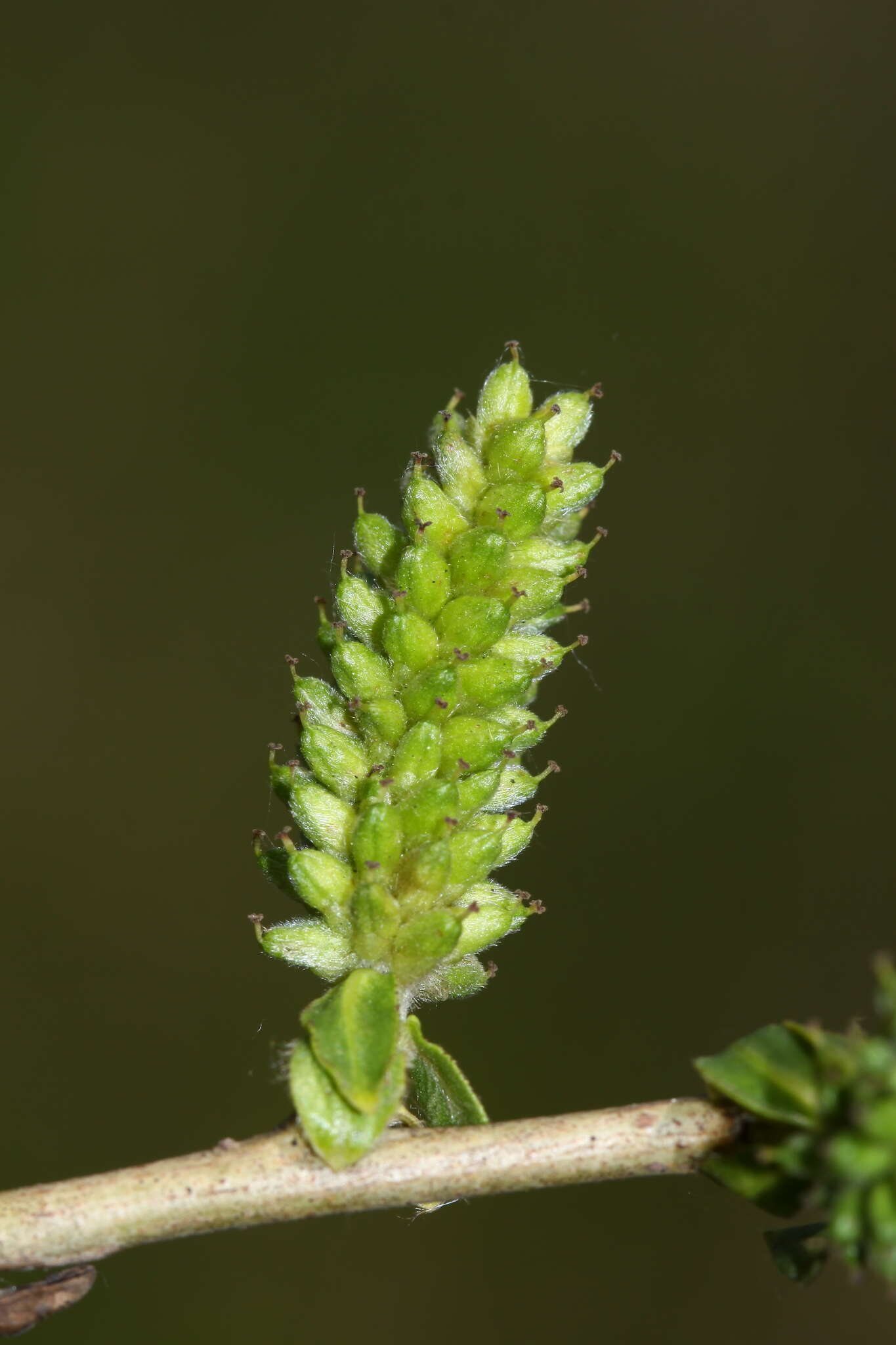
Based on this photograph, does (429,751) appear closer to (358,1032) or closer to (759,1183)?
(358,1032)

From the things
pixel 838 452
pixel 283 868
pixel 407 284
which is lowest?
pixel 283 868

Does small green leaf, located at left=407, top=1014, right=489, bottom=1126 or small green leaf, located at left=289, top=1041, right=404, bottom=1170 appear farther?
small green leaf, located at left=407, top=1014, right=489, bottom=1126

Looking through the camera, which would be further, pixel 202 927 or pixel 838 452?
pixel 838 452

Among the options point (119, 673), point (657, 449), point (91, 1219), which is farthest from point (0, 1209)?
point (657, 449)

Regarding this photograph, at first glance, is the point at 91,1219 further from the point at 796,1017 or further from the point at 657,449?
the point at 657,449

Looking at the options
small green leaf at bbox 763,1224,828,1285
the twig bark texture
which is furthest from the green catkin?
small green leaf at bbox 763,1224,828,1285

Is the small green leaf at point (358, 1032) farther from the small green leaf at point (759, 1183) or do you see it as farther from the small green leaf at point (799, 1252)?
the small green leaf at point (799, 1252)

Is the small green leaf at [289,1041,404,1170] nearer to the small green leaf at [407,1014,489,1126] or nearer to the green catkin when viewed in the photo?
the green catkin
